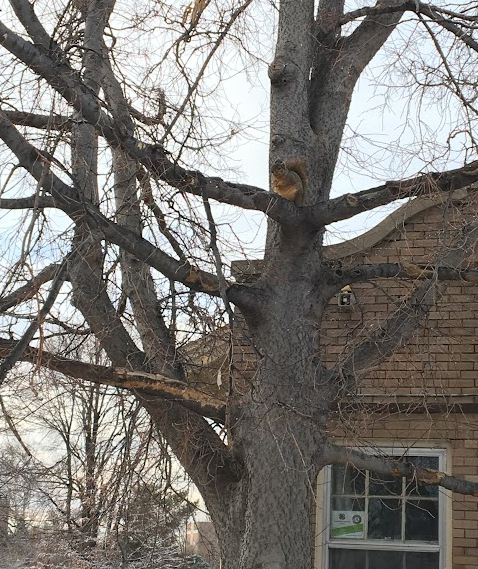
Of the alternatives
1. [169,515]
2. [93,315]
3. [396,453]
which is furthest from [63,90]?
[396,453]

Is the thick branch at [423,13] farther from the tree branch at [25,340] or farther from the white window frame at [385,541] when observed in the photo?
the white window frame at [385,541]

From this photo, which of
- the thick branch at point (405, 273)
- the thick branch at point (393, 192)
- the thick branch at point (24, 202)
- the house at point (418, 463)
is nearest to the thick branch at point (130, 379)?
the thick branch at point (24, 202)

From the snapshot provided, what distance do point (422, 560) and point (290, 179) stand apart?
4.48 meters

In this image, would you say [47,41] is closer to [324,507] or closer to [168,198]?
[168,198]

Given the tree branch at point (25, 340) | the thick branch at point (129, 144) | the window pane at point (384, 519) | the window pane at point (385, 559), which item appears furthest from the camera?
the window pane at point (384, 519)

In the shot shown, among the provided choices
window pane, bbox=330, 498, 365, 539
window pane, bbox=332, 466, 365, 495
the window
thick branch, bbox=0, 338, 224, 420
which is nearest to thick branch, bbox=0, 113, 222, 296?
thick branch, bbox=0, 338, 224, 420

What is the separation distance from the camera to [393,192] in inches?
248

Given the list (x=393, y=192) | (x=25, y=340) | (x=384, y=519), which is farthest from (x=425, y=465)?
(x=25, y=340)

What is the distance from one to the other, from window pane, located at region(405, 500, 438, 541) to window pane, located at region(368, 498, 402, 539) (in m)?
0.10

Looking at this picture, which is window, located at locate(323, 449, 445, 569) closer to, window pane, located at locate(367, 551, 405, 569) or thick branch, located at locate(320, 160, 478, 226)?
window pane, located at locate(367, 551, 405, 569)

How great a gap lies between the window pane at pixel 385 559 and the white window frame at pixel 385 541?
4 cm

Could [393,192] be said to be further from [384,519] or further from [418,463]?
[384,519]

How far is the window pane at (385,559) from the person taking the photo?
30.0 ft

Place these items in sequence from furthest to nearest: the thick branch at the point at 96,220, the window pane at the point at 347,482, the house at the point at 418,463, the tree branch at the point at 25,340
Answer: the window pane at the point at 347,482, the house at the point at 418,463, the thick branch at the point at 96,220, the tree branch at the point at 25,340
